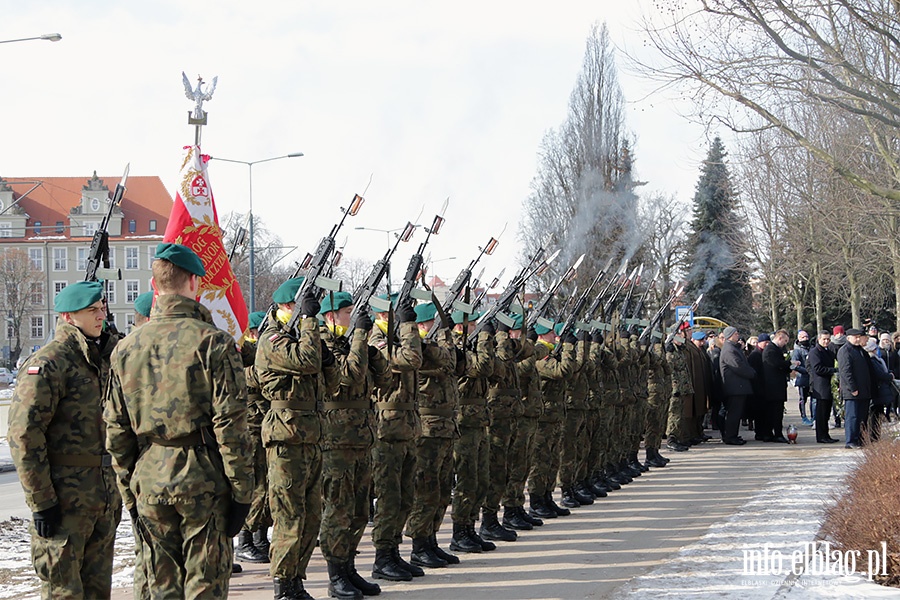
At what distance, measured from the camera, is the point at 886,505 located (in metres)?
6.52

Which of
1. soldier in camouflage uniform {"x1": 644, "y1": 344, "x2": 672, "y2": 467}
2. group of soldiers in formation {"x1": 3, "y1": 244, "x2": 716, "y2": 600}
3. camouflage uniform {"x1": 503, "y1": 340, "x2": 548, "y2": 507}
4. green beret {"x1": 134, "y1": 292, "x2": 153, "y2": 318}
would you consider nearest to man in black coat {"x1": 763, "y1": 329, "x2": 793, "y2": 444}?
soldier in camouflage uniform {"x1": 644, "y1": 344, "x2": 672, "y2": 467}

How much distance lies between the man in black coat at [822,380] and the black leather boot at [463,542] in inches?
394

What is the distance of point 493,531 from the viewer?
343 inches

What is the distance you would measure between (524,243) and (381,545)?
957 inches

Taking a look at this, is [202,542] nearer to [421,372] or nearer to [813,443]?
[421,372]

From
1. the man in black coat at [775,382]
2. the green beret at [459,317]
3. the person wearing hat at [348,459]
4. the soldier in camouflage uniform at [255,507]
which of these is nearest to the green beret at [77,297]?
the person wearing hat at [348,459]

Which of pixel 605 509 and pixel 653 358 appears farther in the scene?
pixel 653 358

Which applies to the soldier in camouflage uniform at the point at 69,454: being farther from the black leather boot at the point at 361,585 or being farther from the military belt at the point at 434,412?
the military belt at the point at 434,412

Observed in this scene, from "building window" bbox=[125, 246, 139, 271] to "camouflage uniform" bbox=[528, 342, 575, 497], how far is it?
67.8 m

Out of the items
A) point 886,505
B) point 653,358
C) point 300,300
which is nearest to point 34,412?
point 300,300

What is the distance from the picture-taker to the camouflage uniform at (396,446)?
287 inches

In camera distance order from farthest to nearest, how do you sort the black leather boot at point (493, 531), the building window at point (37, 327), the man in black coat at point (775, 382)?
the building window at point (37, 327) < the man in black coat at point (775, 382) < the black leather boot at point (493, 531)

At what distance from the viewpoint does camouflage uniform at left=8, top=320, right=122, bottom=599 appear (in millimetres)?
4953

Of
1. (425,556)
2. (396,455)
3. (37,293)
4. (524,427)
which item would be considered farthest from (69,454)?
(37,293)
